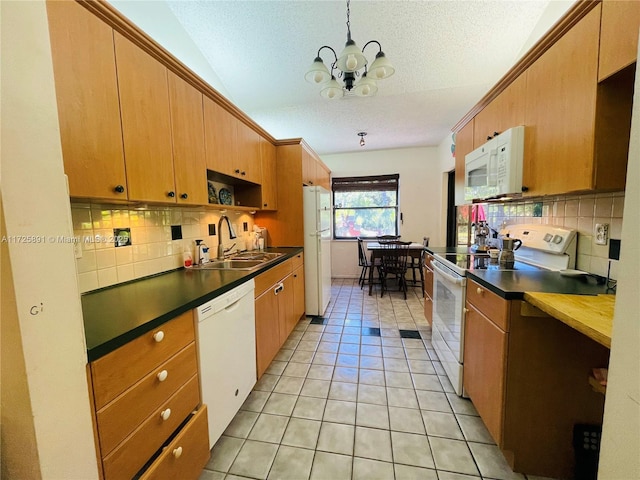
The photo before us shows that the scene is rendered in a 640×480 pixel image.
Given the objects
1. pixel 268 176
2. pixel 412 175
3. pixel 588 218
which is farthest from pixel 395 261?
pixel 588 218

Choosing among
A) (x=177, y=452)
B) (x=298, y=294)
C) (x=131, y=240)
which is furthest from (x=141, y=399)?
(x=298, y=294)

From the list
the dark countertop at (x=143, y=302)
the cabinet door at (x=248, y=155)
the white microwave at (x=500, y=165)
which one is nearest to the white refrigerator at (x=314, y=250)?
the cabinet door at (x=248, y=155)

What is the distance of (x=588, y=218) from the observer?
1.48 metres

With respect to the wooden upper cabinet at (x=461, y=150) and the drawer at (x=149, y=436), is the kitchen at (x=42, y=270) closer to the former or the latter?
the drawer at (x=149, y=436)

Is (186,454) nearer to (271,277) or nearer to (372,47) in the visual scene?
(271,277)

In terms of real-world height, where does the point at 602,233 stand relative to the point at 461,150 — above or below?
below

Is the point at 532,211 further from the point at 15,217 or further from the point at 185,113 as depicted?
the point at 15,217

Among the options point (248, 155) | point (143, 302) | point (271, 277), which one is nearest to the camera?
point (143, 302)

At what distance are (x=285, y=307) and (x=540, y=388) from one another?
1.84m

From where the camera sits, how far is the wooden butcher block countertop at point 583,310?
0.77 metres

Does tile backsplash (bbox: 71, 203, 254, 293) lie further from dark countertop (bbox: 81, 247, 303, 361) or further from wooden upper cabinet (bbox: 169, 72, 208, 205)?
wooden upper cabinet (bbox: 169, 72, 208, 205)

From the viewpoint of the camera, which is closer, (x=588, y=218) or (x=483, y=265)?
(x=588, y=218)

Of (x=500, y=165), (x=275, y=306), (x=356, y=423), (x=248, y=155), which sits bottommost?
(x=356, y=423)

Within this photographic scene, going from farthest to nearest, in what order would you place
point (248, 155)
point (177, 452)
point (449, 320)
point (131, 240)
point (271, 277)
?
point (248, 155) → point (271, 277) → point (449, 320) → point (131, 240) → point (177, 452)
